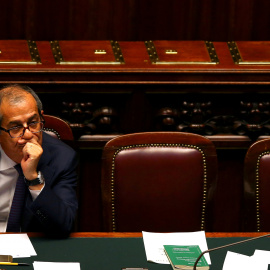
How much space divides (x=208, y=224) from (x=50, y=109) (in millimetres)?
1236

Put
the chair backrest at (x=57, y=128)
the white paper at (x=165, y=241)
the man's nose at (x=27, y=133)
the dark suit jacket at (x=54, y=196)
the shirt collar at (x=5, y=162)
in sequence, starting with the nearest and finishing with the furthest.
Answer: the white paper at (x=165, y=241), the dark suit jacket at (x=54, y=196), the man's nose at (x=27, y=133), the shirt collar at (x=5, y=162), the chair backrest at (x=57, y=128)

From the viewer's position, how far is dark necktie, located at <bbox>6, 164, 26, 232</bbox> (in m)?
2.55

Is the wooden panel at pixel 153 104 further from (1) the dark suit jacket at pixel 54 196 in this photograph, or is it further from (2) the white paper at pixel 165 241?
(2) the white paper at pixel 165 241

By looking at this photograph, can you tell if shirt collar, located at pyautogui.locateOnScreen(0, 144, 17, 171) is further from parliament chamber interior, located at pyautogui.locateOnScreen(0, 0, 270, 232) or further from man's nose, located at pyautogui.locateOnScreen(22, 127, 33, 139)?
parliament chamber interior, located at pyautogui.locateOnScreen(0, 0, 270, 232)

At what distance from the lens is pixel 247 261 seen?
2.13m

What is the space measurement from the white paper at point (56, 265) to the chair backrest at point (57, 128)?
87cm

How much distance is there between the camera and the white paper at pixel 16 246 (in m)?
2.13

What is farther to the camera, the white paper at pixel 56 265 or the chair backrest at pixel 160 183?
the chair backrest at pixel 160 183

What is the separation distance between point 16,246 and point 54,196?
31 cm

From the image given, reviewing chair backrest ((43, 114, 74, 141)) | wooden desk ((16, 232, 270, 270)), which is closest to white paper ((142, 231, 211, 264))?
wooden desk ((16, 232, 270, 270))

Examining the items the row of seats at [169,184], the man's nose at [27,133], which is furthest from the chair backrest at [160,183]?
the man's nose at [27,133]
